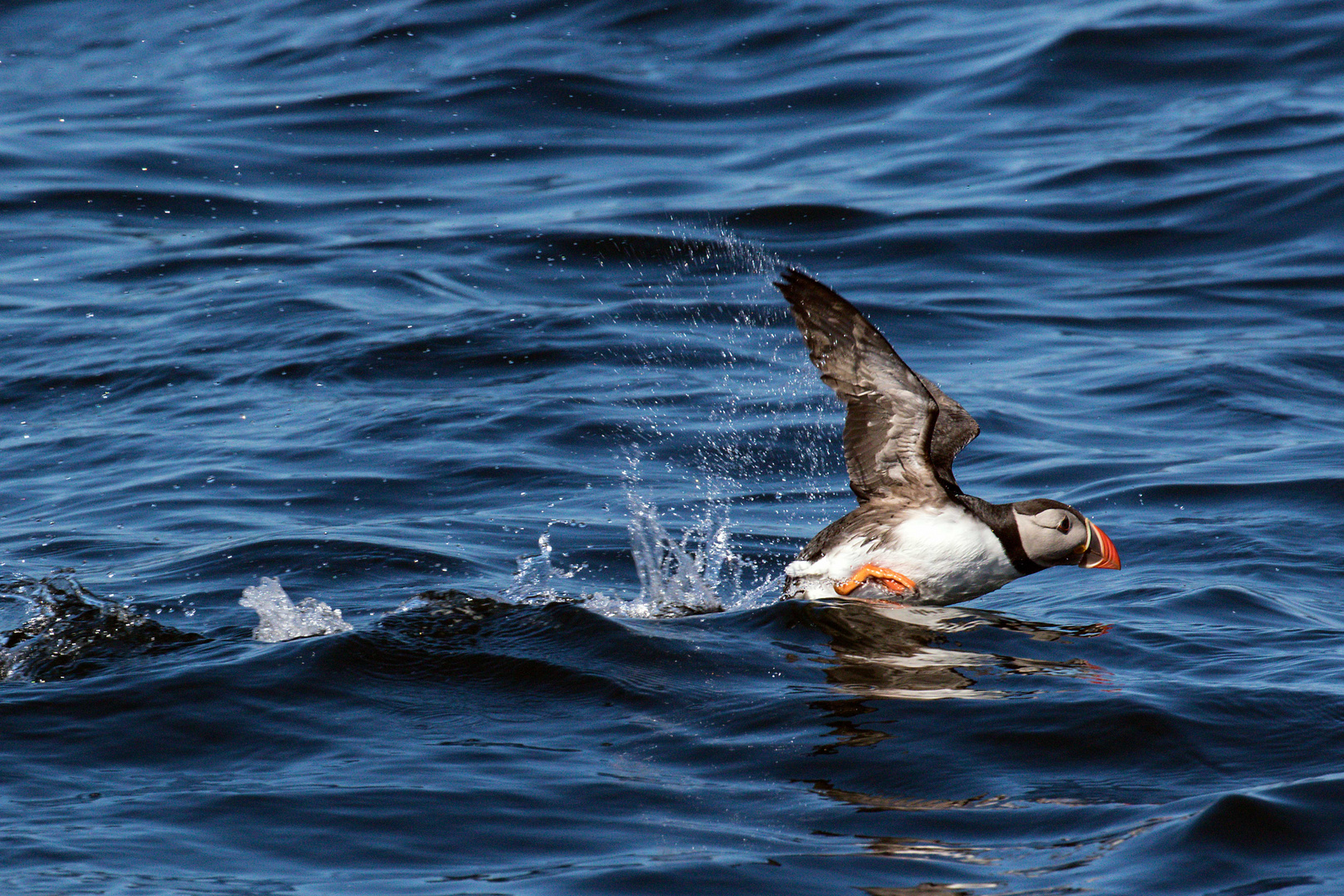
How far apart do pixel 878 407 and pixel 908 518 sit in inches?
18.9

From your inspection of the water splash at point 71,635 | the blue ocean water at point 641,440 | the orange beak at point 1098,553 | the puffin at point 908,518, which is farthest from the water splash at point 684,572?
the water splash at point 71,635

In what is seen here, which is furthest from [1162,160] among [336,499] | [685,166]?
[336,499]

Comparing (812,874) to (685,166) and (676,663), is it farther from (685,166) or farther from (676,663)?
(685,166)

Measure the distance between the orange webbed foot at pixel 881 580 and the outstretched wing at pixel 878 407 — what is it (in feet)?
1.14

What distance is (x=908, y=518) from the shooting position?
634 centimetres

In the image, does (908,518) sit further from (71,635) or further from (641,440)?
(641,440)

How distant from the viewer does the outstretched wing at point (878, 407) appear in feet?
19.5

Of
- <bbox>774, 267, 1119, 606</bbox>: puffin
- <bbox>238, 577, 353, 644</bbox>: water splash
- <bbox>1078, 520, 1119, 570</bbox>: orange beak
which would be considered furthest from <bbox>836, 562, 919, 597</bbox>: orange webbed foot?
<bbox>238, 577, 353, 644</bbox>: water splash

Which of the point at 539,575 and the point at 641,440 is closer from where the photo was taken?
the point at 539,575

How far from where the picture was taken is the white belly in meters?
6.23

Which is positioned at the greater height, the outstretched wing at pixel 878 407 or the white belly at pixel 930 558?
the outstretched wing at pixel 878 407

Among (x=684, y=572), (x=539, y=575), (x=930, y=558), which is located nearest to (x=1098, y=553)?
(x=930, y=558)

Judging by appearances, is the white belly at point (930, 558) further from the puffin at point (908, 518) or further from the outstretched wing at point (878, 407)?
the outstretched wing at point (878, 407)

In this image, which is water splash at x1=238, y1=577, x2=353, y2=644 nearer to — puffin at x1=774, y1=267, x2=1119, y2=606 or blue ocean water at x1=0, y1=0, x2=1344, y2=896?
blue ocean water at x1=0, y1=0, x2=1344, y2=896
